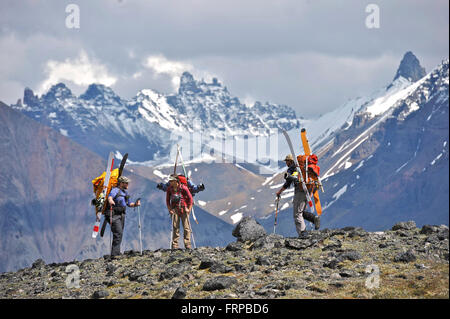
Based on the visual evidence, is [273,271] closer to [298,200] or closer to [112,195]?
[298,200]

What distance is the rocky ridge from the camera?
19.7m

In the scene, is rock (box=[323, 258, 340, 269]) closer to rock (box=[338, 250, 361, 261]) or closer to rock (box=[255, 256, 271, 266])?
rock (box=[338, 250, 361, 261])

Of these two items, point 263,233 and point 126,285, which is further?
point 263,233

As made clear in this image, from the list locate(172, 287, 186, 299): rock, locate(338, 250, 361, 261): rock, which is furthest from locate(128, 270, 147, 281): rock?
locate(338, 250, 361, 261): rock

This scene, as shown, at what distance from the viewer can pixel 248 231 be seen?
110 ft

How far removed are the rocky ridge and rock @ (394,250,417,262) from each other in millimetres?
34

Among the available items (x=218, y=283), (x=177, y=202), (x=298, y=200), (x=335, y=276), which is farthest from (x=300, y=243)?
(x=177, y=202)

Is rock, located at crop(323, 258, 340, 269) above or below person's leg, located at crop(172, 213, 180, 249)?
below

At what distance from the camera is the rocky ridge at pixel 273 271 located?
19.7 m

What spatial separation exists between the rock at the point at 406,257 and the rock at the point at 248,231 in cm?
1068
